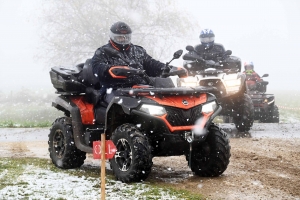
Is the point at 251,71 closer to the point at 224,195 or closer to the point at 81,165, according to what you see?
the point at 81,165

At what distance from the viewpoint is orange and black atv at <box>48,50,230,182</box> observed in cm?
718

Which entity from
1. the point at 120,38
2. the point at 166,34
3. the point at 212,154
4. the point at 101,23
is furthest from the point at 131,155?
the point at 166,34

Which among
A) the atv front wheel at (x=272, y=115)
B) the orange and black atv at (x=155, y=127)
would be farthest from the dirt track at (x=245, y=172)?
the atv front wheel at (x=272, y=115)

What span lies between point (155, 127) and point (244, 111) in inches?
295

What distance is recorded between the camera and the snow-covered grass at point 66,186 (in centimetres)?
648

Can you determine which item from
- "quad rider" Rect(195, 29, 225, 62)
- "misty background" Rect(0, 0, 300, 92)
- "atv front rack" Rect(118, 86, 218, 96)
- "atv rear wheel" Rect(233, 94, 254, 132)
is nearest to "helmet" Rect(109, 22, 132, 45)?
"atv front rack" Rect(118, 86, 218, 96)

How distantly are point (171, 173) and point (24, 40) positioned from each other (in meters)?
132

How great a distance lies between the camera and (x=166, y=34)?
34.9 meters

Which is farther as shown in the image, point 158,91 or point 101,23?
point 101,23

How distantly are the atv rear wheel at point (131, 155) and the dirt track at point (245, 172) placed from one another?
524 millimetres

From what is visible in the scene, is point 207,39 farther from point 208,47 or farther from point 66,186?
point 66,186

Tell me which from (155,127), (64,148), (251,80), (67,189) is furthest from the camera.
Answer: (251,80)

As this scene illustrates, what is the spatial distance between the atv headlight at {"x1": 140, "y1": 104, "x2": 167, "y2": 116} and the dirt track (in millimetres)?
959

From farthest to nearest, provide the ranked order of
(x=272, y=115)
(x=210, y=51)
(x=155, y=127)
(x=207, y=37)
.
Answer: (x=272, y=115) → (x=210, y=51) → (x=207, y=37) → (x=155, y=127)
